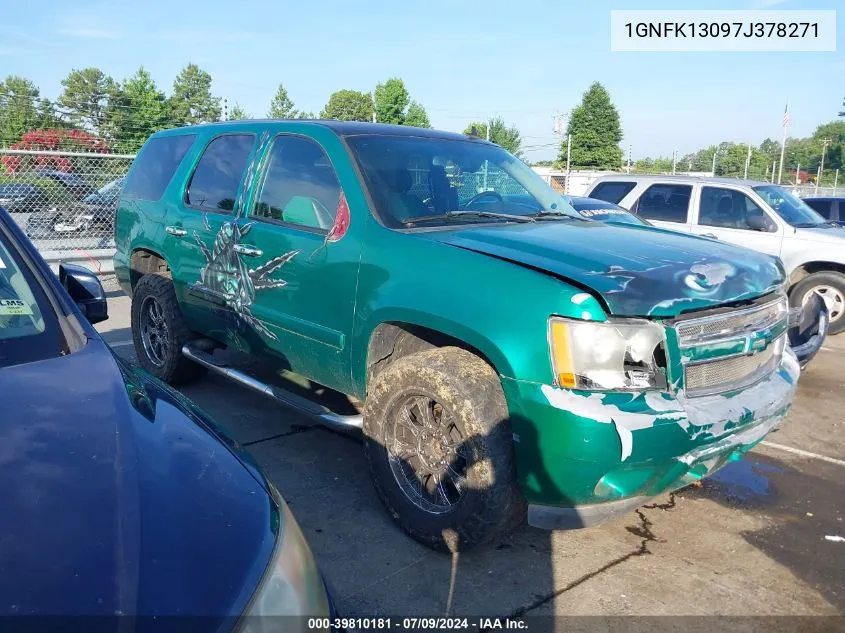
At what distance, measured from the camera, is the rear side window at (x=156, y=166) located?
508 centimetres

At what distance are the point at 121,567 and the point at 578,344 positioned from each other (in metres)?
1.75

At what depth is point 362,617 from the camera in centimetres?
271

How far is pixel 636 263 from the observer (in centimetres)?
289

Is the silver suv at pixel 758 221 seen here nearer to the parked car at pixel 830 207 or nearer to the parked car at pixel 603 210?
the parked car at pixel 603 210

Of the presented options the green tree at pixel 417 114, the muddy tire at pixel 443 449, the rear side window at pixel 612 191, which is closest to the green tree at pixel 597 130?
the green tree at pixel 417 114

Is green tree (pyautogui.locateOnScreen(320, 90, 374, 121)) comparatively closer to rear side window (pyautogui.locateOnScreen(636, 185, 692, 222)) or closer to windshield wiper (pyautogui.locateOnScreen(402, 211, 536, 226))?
rear side window (pyautogui.locateOnScreen(636, 185, 692, 222))

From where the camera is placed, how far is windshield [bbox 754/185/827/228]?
8820mm

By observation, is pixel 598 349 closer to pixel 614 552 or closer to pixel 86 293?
pixel 614 552

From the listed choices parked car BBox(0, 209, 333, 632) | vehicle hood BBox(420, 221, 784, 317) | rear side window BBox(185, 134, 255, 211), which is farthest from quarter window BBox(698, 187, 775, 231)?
parked car BBox(0, 209, 333, 632)

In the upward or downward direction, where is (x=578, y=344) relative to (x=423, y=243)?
downward

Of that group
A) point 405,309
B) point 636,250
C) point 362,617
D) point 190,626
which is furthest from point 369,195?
point 190,626

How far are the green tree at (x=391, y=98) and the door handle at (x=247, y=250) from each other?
48.7 metres

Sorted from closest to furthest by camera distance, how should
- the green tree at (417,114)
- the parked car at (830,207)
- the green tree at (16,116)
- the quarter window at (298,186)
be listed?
the quarter window at (298,186) < the parked car at (830,207) < the green tree at (16,116) < the green tree at (417,114)

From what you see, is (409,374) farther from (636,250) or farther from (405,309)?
(636,250)
